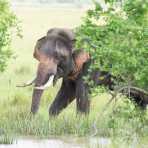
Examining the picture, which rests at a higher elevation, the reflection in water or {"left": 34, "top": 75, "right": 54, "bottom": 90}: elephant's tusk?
{"left": 34, "top": 75, "right": 54, "bottom": 90}: elephant's tusk

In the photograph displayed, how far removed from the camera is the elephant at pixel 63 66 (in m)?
14.0

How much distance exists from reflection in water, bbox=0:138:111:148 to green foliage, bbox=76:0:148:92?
2136 mm

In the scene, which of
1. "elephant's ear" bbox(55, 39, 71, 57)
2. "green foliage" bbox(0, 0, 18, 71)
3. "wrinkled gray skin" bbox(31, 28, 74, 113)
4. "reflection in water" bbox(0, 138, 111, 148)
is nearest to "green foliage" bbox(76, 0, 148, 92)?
"green foliage" bbox(0, 0, 18, 71)

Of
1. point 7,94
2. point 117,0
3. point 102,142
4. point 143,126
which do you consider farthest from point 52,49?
point 117,0

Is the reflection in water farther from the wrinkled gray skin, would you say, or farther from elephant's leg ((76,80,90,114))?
the wrinkled gray skin

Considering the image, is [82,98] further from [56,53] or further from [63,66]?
[56,53]

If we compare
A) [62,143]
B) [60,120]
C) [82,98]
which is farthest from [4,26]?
[82,98]

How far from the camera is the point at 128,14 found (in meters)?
8.48

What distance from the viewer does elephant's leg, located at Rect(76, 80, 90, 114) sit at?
1380 centimetres

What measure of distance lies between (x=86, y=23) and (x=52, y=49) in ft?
18.9

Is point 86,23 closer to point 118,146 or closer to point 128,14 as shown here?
point 128,14

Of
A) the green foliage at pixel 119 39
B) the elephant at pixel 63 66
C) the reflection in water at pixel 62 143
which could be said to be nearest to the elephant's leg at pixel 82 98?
the elephant at pixel 63 66

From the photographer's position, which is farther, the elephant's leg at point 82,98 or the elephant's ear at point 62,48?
the elephant's ear at point 62,48

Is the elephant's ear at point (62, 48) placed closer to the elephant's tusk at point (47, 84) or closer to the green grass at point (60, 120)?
the elephant's tusk at point (47, 84)
